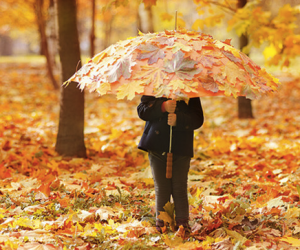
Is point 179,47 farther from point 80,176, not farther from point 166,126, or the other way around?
point 80,176

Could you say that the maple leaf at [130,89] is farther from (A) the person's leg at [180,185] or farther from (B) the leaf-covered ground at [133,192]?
(B) the leaf-covered ground at [133,192]

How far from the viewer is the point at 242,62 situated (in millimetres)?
2572

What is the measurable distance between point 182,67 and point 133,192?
1.94 m

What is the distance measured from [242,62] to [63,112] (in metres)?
3.26

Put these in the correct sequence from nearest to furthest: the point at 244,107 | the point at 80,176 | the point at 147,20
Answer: the point at 80,176 < the point at 244,107 < the point at 147,20

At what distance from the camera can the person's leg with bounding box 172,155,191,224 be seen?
288cm

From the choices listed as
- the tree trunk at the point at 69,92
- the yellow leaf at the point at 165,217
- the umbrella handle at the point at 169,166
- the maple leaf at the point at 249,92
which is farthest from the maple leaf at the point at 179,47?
the tree trunk at the point at 69,92

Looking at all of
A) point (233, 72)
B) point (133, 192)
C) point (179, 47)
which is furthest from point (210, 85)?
point (133, 192)

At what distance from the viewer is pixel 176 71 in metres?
2.30

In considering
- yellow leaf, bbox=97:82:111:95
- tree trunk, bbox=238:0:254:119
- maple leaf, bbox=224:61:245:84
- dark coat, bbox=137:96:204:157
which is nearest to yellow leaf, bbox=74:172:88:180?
dark coat, bbox=137:96:204:157

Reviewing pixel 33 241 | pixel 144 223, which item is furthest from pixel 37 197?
pixel 144 223

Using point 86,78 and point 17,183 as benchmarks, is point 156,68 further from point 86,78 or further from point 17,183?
point 17,183

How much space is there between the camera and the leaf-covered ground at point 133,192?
271 centimetres

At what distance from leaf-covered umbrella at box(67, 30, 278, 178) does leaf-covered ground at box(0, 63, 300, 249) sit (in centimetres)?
114
